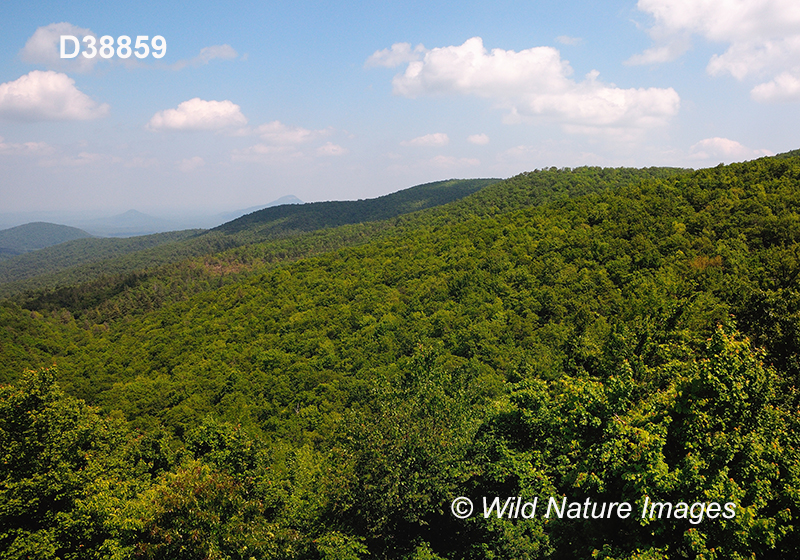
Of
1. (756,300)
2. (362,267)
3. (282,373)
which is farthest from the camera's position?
(362,267)

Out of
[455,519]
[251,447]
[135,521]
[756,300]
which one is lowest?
[455,519]

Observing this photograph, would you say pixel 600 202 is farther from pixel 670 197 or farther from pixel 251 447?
pixel 251 447

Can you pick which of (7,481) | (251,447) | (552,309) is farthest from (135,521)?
(552,309)

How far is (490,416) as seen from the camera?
2258cm

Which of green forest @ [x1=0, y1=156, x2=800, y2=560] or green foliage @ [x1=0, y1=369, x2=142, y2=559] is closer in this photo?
green forest @ [x1=0, y1=156, x2=800, y2=560]

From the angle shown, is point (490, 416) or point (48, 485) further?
point (490, 416)

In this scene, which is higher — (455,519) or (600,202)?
(600,202)

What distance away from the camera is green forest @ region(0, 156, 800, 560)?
1291 cm

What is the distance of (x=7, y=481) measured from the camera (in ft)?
60.6

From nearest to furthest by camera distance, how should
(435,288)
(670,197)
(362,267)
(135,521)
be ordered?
(135,521)
(670,197)
(435,288)
(362,267)

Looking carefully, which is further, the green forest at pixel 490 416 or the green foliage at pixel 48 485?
the green foliage at pixel 48 485

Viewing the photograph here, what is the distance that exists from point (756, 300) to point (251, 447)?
1246 inches

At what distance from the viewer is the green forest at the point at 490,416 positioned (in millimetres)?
12906

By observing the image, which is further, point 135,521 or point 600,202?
point 600,202
